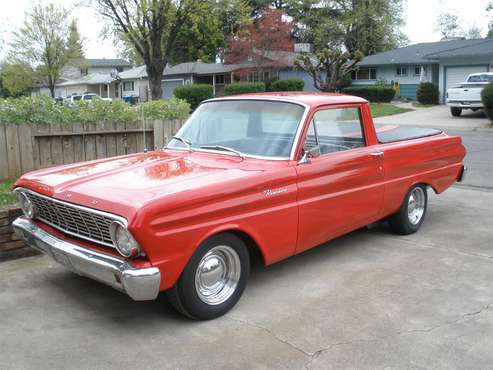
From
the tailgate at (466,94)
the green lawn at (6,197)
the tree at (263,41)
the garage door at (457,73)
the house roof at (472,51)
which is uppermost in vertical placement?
the tree at (263,41)

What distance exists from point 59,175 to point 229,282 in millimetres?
1681

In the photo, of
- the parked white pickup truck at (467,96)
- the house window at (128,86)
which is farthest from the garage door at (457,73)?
the house window at (128,86)

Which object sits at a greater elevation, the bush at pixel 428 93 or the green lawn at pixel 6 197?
the bush at pixel 428 93

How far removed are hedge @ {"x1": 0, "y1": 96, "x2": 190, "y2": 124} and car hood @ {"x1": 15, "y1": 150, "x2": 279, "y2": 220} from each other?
304cm

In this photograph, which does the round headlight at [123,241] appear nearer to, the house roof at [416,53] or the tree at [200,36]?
the tree at [200,36]

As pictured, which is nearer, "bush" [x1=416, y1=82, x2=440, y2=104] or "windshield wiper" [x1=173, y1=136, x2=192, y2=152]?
"windshield wiper" [x1=173, y1=136, x2=192, y2=152]

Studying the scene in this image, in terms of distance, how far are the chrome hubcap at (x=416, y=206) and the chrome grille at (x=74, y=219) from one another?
12.8ft

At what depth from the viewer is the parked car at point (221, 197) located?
11.9 ft

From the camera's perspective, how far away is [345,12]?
48344 mm

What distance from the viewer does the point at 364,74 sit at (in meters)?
42.5

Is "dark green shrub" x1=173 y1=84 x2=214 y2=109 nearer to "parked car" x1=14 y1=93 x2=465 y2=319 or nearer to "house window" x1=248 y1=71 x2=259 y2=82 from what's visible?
"house window" x1=248 y1=71 x2=259 y2=82

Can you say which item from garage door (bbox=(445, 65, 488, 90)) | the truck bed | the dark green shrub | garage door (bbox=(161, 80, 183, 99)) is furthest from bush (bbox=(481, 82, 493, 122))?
garage door (bbox=(161, 80, 183, 99))

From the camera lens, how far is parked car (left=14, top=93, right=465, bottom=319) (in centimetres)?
362

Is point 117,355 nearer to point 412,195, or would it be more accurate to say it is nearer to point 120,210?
point 120,210
